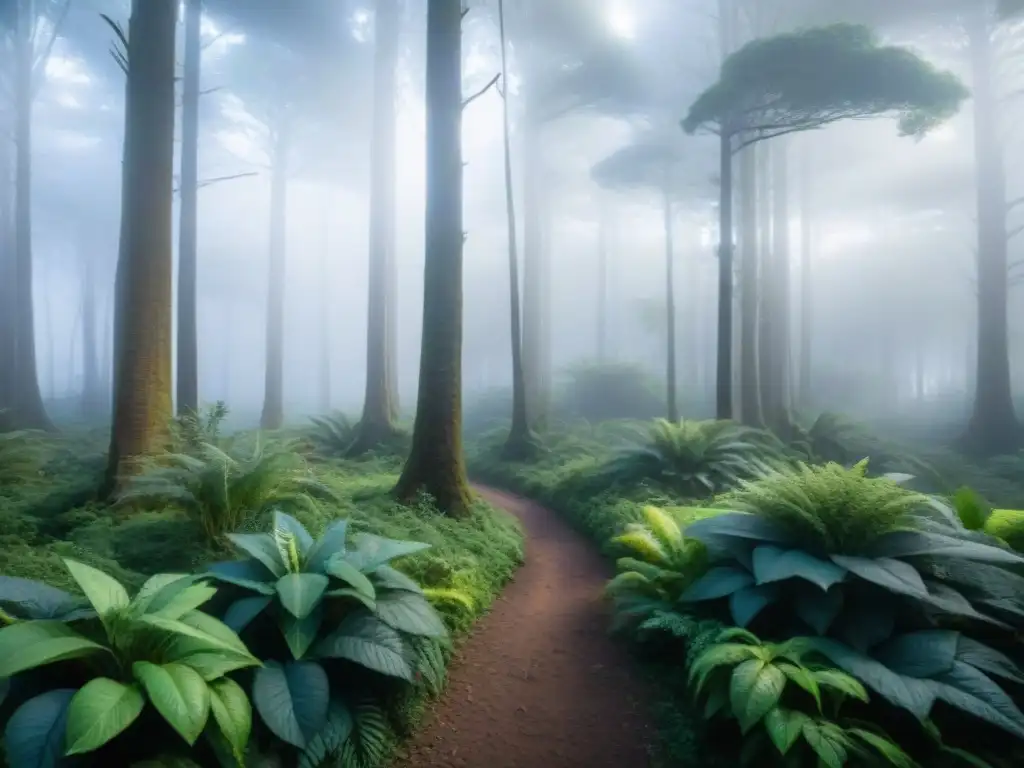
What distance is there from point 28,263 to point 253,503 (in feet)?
50.0

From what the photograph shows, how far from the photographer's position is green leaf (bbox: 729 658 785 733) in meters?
2.42

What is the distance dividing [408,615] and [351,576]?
0.41 m

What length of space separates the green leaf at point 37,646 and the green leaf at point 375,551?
1336mm

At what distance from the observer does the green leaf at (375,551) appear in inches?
130

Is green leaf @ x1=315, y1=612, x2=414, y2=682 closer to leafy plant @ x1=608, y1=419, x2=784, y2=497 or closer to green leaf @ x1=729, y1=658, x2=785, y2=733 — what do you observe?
green leaf @ x1=729, y1=658, x2=785, y2=733

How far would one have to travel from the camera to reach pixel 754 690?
8.23ft

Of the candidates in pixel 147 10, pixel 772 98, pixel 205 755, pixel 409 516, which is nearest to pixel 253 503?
pixel 409 516

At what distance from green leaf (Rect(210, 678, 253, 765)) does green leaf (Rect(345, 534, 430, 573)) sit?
102cm

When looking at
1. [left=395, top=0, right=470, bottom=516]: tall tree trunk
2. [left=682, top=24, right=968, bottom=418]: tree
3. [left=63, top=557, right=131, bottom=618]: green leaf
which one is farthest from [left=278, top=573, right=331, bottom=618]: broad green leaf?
[left=682, top=24, right=968, bottom=418]: tree

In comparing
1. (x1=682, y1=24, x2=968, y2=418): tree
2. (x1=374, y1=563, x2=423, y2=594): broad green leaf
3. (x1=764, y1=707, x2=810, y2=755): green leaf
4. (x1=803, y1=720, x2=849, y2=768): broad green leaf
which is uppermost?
(x1=682, y1=24, x2=968, y2=418): tree

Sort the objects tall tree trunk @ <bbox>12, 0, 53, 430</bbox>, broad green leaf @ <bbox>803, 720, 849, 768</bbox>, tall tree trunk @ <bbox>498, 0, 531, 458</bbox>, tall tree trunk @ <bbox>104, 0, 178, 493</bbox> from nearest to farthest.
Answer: broad green leaf @ <bbox>803, 720, 849, 768</bbox> < tall tree trunk @ <bbox>104, 0, 178, 493</bbox> < tall tree trunk @ <bbox>498, 0, 531, 458</bbox> < tall tree trunk @ <bbox>12, 0, 53, 430</bbox>

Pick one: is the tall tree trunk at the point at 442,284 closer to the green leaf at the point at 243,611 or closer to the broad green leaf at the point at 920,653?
the green leaf at the point at 243,611

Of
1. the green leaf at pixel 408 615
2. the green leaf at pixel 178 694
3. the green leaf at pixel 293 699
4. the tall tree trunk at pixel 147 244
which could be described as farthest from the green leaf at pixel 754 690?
the tall tree trunk at pixel 147 244

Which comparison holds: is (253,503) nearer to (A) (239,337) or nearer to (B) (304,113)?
(B) (304,113)
